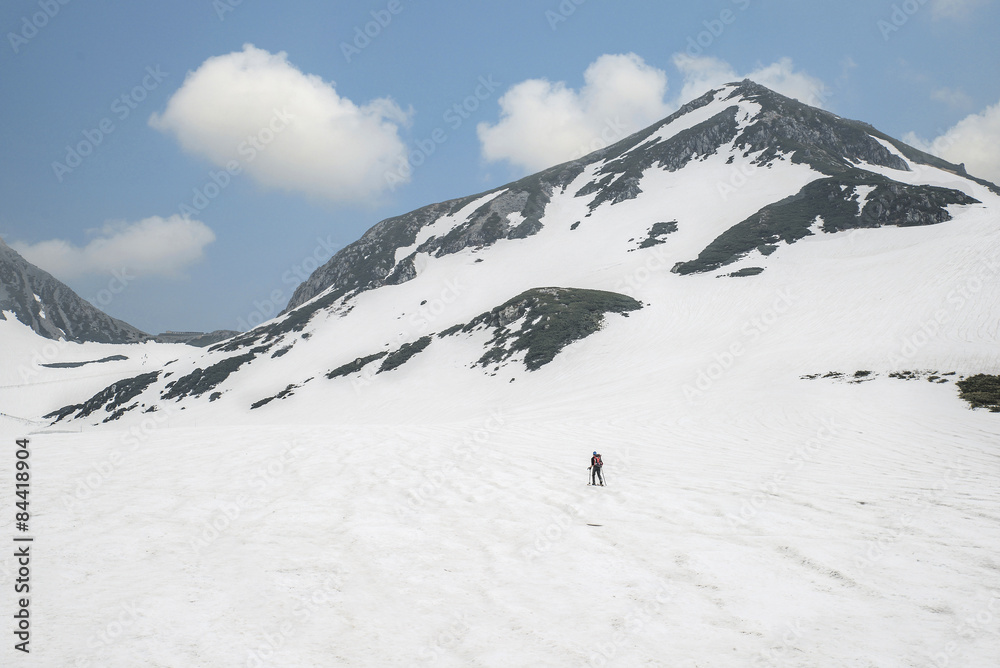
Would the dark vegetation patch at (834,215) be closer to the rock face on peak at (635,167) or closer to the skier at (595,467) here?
the rock face on peak at (635,167)

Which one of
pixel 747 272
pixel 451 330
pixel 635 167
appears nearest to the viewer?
pixel 747 272

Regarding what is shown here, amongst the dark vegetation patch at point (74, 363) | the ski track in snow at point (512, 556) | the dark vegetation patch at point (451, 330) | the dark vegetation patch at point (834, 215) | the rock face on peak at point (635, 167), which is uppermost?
the rock face on peak at point (635, 167)

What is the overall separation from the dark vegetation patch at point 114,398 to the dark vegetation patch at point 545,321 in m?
49.7

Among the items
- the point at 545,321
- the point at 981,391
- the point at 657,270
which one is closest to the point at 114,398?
the point at 545,321

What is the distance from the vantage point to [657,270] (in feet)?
196

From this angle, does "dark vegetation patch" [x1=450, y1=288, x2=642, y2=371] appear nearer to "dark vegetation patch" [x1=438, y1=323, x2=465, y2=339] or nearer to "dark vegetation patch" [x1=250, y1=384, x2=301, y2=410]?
"dark vegetation patch" [x1=438, y1=323, x2=465, y2=339]

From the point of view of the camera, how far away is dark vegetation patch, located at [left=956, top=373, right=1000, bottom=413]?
16.4 m

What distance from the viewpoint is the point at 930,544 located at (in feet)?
24.4

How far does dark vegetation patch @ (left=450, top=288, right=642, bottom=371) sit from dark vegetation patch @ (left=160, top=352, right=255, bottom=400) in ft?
117

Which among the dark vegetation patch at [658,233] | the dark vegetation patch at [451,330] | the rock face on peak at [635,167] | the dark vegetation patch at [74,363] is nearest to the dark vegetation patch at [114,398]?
the rock face on peak at [635,167]

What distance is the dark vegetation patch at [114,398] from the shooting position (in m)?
64.1

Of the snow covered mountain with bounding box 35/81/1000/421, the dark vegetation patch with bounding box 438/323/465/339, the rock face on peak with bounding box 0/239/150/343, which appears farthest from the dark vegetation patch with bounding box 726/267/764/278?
the rock face on peak with bounding box 0/239/150/343

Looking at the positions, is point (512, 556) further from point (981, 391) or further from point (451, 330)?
point (451, 330)

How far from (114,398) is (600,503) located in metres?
80.0
